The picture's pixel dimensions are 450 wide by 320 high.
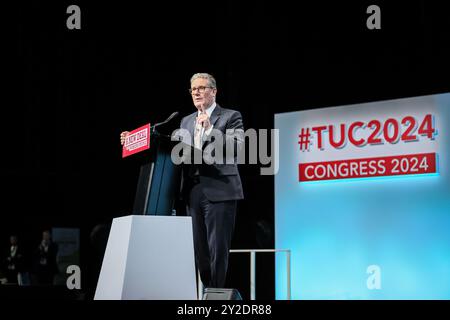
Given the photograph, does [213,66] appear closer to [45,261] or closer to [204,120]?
[45,261]

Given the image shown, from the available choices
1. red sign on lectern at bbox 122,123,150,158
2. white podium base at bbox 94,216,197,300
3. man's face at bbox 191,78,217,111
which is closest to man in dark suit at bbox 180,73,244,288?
man's face at bbox 191,78,217,111

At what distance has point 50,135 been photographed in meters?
8.96

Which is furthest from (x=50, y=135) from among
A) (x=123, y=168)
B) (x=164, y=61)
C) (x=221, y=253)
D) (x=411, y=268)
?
(x=221, y=253)

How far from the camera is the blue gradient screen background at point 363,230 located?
6195 mm

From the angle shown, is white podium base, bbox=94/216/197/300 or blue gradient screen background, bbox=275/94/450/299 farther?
blue gradient screen background, bbox=275/94/450/299

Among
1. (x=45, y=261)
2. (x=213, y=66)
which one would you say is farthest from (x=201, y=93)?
(x=45, y=261)

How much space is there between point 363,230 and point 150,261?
4.30 m

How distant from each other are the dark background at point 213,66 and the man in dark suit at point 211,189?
3.05 m

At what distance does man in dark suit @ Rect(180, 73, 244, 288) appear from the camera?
298 centimetres

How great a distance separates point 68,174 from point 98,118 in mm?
2456

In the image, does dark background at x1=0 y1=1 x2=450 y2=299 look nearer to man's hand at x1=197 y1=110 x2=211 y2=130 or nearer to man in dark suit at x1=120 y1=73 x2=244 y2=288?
man in dark suit at x1=120 y1=73 x2=244 y2=288

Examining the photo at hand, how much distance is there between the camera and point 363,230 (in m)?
6.57

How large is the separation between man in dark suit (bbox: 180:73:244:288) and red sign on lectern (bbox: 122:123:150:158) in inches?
13.0
